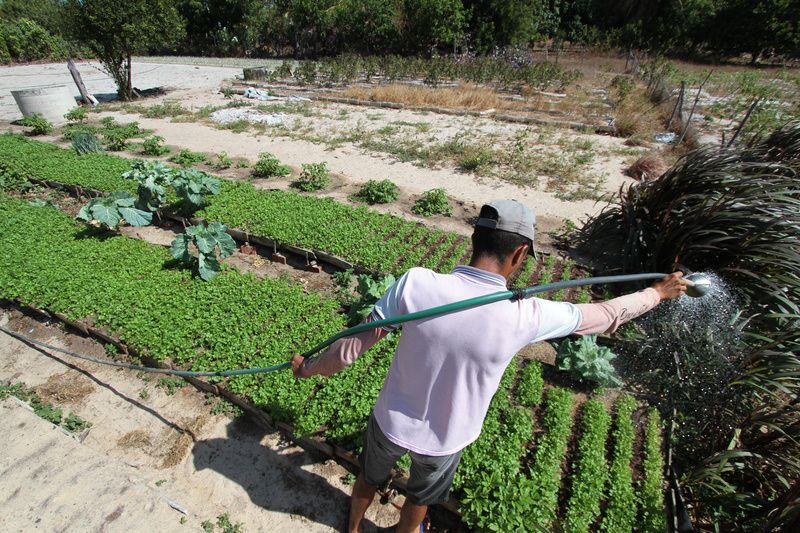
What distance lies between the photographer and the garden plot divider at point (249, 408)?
2.81 m

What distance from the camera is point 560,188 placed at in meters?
7.55

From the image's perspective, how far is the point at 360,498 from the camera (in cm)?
234

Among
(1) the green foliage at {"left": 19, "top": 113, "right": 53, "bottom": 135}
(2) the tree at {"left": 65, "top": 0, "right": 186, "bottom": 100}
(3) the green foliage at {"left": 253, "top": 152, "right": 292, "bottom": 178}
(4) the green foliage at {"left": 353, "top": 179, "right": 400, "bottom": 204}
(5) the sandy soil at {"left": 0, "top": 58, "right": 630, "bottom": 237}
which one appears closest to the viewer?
(4) the green foliage at {"left": 353, "top": 179, "right": 400, "bottom": 204}

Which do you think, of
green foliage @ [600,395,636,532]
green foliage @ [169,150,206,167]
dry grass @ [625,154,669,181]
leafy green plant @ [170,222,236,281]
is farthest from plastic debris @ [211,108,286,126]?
→ green foliage @ [600,395,636,532]

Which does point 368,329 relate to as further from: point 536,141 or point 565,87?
point 565,87

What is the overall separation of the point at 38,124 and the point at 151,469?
11.9 metres

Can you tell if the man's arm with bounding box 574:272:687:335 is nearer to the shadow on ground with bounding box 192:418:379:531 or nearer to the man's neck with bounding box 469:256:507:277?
the man's neck with bounding box 469:256:507:277

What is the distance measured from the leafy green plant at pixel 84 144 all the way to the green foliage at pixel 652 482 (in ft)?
36.6

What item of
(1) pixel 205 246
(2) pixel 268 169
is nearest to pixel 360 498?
(1) pixel 205 246

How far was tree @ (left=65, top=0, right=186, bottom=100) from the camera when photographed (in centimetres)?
1240

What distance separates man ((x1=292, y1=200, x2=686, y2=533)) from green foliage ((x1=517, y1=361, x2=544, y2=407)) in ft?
5.34

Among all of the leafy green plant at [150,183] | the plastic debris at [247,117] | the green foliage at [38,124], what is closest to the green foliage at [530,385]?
the leafy green plant at [150,183]

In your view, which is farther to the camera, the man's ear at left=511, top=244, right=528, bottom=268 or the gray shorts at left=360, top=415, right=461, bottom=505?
the gray shorts at left=360, top=415, right=461, bottom=505

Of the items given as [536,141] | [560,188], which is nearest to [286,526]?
[560,188]
